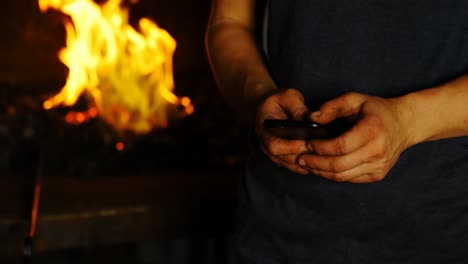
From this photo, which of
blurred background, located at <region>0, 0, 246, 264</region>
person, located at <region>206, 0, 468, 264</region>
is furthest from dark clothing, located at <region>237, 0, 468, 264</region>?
blurred background, located at <region>0, 0, 246, 264</region>

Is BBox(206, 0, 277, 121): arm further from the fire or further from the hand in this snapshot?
the fire

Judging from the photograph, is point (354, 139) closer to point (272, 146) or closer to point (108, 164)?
point (272, 146)

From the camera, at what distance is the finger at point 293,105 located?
28.9 inches

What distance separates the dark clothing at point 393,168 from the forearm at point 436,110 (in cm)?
5

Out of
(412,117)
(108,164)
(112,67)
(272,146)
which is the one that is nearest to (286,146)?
(272,146)

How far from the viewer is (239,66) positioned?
95 centimetres

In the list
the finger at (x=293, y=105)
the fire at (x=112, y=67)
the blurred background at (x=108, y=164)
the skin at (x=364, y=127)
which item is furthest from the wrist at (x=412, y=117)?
the fire at (x=112, y=67)

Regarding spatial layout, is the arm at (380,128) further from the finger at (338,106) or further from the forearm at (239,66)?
the forearm at (239,66)

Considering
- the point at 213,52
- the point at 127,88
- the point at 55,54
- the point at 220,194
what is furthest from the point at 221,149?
the point at 213,52

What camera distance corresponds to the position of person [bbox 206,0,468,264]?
72 cm

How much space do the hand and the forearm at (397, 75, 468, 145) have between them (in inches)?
0.6

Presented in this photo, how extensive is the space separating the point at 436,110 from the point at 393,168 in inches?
4.6

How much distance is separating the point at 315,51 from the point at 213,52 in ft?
0.71

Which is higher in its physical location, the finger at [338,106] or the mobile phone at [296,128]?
the finger at [338,106]
